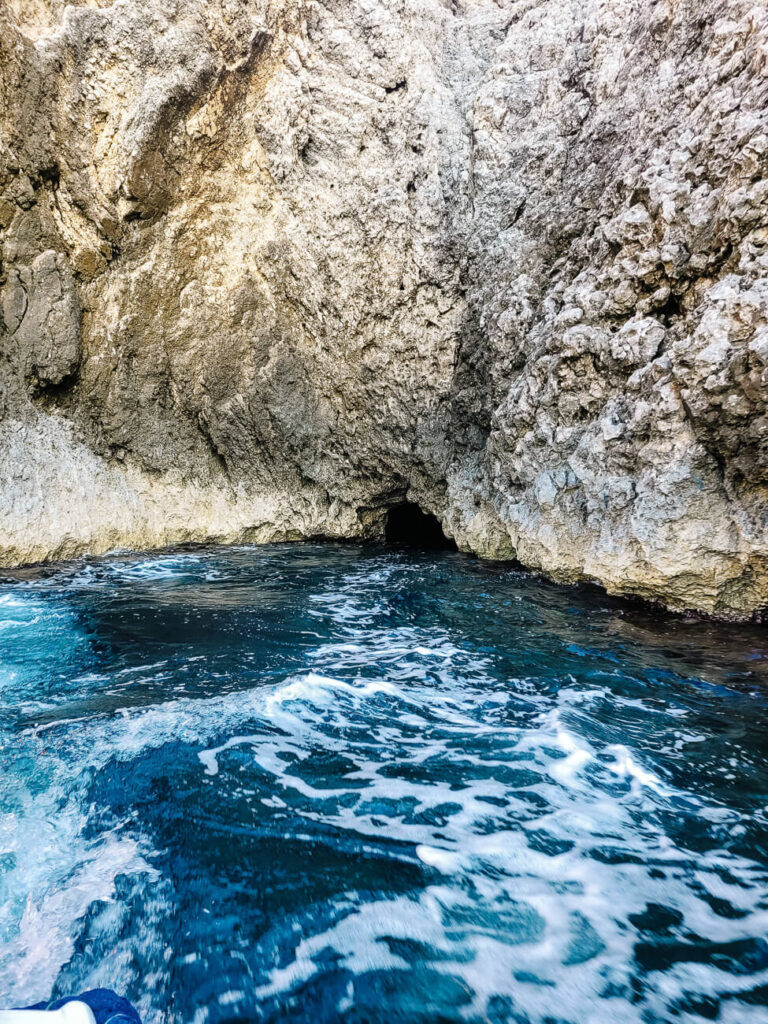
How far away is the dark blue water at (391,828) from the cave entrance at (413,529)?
6.07 m

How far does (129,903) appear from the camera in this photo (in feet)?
7.97

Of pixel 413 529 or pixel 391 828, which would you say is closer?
pixel 391 828

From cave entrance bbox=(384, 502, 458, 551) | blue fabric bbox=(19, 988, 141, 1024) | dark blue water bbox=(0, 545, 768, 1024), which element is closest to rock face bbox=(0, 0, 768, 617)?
cave entrance bbox=(384, 502, 458, 551)

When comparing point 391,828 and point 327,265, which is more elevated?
point 327,265

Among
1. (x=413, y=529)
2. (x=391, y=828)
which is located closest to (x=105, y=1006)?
(x=391, y=828)

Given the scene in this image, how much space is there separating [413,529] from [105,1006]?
38.3 ft

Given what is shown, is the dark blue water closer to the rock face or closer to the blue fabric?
the blue fabric

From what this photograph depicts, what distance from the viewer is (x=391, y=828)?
293 cm

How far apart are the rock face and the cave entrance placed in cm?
91

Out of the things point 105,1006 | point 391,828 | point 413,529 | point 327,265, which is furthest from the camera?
point 413,529

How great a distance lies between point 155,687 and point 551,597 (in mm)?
4578

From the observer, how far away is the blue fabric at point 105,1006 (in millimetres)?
1873

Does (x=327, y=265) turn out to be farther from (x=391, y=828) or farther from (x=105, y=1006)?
(x=105, y=1006)

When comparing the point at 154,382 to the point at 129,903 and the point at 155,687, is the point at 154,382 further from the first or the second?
the point at 129,903
